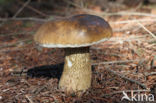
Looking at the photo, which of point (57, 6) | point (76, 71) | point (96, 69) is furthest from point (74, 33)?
point (57, 6)

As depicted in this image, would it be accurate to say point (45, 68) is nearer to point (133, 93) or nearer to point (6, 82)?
point (6, 82)

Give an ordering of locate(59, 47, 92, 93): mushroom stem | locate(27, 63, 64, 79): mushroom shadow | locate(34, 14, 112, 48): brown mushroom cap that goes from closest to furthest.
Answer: locate(34, 14, 112, 48): brown mushroom cap, locate(59, 47, 92, 93): mushroom stem, locate(27, 63, 64, 79): mushroom shadow

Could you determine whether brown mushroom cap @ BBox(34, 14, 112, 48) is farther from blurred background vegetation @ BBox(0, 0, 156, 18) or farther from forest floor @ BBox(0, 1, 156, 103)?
blurred background vegetation @ BBox(0, 0, 156, 18)

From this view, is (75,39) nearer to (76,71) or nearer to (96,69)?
(76,71)

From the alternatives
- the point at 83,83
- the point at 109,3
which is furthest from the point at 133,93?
the point at 109,3

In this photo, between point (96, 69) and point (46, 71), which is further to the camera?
point (46, 71)

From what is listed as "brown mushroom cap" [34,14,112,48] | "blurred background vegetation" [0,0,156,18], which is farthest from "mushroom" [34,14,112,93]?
"blurred background vegetation" [0,0,156,18]

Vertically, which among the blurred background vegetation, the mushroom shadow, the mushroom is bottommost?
the mushroom shadow
